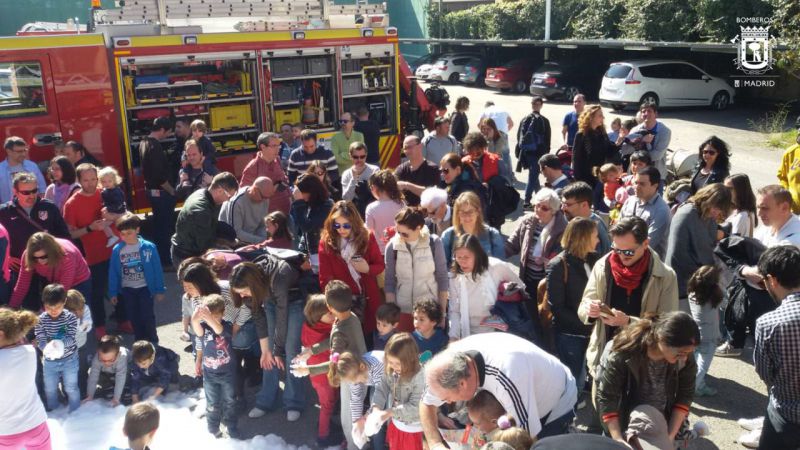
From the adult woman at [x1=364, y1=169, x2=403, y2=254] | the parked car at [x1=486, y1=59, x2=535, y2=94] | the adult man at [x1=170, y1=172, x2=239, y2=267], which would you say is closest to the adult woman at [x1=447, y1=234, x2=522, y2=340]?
the adult woman at [x1=364, y1=169, x2=403, y2=254]

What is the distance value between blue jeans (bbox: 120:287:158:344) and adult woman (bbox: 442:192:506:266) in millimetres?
2870

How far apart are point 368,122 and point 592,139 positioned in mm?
3246

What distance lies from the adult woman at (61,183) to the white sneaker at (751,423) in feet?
21.3

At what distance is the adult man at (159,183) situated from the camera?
8.49 m

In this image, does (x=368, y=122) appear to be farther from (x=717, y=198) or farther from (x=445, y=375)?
(x=445, y=375)

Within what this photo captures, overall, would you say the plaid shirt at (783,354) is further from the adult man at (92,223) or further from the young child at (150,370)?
the adult man at (92,223)

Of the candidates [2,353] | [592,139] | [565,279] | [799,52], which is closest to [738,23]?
[799,52]

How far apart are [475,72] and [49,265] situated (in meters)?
27.5

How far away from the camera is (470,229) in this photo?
18.1ft

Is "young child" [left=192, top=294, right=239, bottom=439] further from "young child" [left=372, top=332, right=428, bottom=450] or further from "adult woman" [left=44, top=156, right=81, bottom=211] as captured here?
"adult woman" [left=44, top=156, right=81, bottom=211]

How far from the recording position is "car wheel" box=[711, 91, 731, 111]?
22.4 meters

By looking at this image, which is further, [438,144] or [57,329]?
[438,144]

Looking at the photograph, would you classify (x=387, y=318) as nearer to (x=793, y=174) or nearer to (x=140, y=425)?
(x=140, y=425)

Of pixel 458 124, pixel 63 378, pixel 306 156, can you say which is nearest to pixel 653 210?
pixel 306 156
